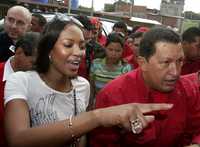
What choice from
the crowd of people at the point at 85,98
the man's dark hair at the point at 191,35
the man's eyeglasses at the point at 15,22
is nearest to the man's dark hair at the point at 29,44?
the crowd of people at the point at 85,98

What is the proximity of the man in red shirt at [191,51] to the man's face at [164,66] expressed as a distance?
6.41ft

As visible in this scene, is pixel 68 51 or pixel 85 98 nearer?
pixel 68 51

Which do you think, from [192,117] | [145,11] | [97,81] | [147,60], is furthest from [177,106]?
[145,11]

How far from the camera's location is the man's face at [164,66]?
105 inches

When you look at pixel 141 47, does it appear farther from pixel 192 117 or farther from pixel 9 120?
pixel 9 120

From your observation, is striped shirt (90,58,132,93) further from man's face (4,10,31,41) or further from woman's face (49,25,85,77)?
woman's face (49,25,85,77)

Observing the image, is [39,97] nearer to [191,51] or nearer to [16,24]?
[16,24]

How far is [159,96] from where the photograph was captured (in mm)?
2789

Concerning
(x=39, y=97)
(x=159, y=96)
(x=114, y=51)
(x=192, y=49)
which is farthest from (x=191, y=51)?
(x=39, y=97)

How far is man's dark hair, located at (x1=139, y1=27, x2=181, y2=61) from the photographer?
280cm

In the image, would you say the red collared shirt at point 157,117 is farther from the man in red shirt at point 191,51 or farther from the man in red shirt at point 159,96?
the man in red shirt at point 191,51

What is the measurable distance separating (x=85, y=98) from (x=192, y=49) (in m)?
2.62

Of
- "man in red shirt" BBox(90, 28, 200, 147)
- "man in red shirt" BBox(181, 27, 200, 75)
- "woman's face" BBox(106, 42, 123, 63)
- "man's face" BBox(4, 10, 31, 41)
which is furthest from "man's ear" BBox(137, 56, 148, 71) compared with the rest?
"woman's face" BBox(106, 42, 123, 63)

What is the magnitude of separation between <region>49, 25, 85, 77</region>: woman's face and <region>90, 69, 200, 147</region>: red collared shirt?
0.48 metres
